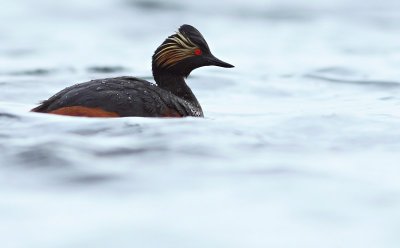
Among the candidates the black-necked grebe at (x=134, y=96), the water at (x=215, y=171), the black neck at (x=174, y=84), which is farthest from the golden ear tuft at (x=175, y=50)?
the water at (x=215, y=171)

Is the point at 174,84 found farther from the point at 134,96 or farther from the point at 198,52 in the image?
the point at 134,96

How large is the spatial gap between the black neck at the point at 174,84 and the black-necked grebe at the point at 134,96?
0.05 ft

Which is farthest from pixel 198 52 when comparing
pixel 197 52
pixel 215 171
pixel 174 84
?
pixel 215 171

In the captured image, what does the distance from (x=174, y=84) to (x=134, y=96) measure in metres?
1.85

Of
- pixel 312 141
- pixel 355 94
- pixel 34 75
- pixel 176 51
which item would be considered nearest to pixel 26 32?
pixel 34 75

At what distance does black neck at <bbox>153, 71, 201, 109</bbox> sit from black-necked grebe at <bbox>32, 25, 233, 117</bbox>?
0.01 metres

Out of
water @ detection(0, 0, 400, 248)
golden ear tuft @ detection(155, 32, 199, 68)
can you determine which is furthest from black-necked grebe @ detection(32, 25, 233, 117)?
water @ detection(0, 0, 400, 248)

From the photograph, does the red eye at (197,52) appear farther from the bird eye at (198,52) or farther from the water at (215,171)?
the water at (215,171)

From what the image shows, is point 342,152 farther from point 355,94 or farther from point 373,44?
point 373,44

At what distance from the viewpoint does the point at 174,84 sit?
1210 centimetres

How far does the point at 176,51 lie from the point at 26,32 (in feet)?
47.8

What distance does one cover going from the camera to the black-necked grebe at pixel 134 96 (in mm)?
10070

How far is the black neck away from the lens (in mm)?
12047

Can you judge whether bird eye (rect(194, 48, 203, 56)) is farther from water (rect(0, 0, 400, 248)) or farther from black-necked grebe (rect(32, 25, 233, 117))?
water (rect(0, 0, 400, 248))
